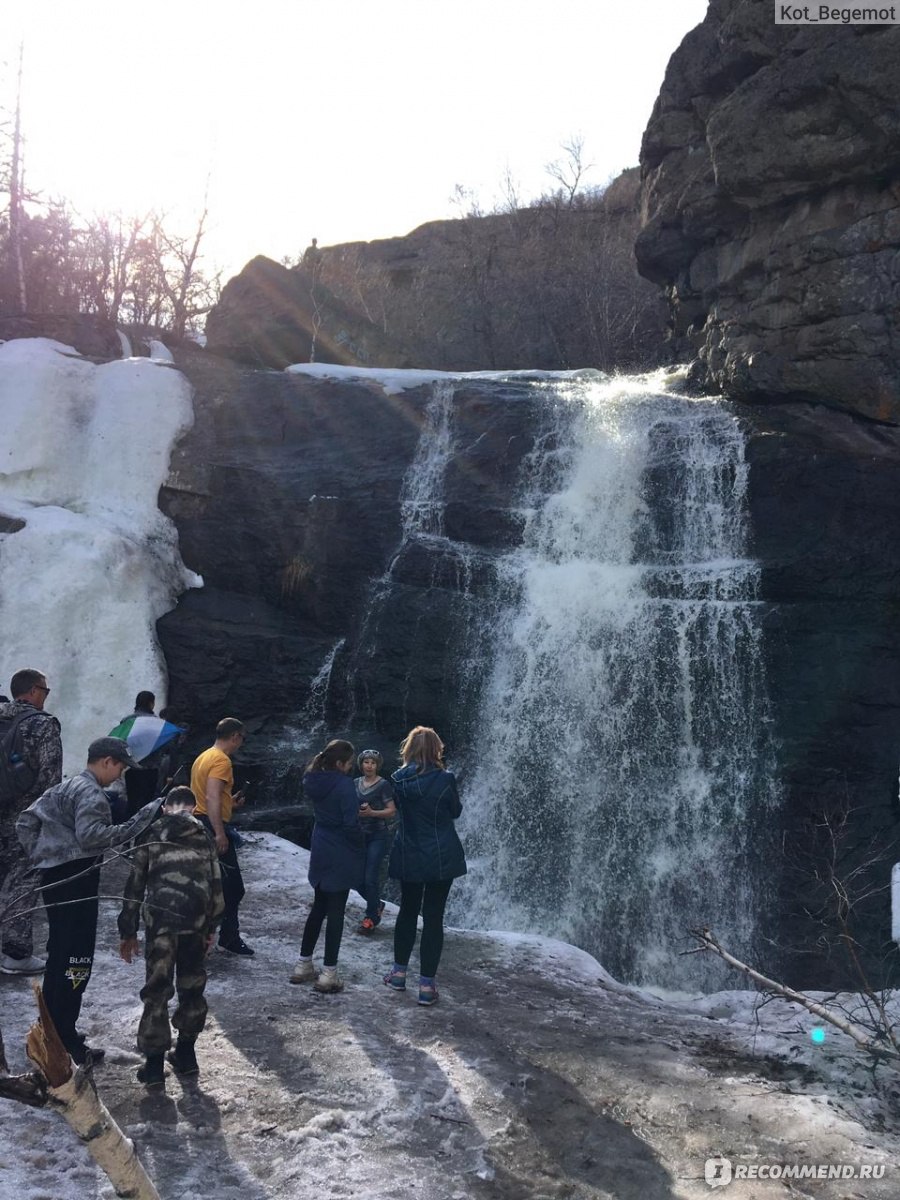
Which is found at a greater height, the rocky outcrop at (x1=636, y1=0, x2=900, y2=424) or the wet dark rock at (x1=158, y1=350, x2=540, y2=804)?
the rocky outcrop at (x1=636, y1=0, x2=900, y2=424)

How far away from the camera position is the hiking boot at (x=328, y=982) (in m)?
6.55

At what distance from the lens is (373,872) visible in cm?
855

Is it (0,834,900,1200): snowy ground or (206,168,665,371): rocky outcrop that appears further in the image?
(206,168,665,371): rocky outcrop

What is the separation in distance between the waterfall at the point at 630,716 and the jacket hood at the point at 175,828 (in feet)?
20.3

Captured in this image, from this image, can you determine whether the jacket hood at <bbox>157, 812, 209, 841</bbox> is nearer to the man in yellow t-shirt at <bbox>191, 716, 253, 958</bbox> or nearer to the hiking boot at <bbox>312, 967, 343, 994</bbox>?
the man in yellow t-shirt at <bbox>191, 716, 253, 958</bbox>

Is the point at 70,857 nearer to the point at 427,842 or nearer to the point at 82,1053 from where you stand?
the point at 82,1053

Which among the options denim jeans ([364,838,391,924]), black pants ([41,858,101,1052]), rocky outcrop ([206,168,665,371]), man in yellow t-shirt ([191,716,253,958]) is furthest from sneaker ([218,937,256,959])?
rocky outcrop ([206,168,665,371])

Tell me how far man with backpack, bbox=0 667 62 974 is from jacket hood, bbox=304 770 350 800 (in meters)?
1.57

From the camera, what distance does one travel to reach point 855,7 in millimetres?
13273

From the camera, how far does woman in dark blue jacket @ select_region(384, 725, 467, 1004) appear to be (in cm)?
635

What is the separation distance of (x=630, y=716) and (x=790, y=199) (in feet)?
27.3

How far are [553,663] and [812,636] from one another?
320 cm

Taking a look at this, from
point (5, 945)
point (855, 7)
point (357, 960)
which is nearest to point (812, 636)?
point (357, 960)

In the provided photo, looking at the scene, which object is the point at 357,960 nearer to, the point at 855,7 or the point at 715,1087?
the point at 715,1087
